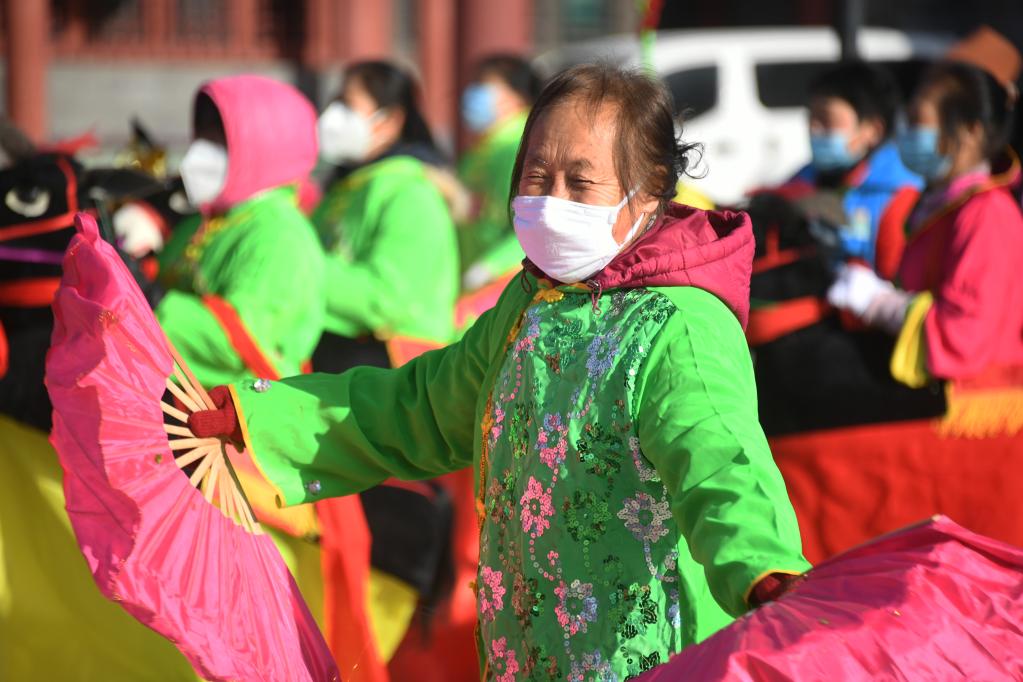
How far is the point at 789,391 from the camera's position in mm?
4781

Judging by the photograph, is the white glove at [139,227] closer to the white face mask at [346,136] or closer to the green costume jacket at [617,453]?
the white face mask at [346,136]

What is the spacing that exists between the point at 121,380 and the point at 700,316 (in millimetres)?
931

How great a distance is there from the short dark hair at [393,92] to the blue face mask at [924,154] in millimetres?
1870

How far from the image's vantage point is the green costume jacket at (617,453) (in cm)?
232

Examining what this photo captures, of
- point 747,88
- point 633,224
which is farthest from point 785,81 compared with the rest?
point 633,224

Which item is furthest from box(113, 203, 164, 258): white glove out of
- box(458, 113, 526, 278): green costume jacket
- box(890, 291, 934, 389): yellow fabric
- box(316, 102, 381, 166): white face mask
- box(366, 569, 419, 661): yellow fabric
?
box(890, 291, 934, 389): yellow fabric

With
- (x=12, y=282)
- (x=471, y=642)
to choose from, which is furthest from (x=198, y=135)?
(x=471, y=642)

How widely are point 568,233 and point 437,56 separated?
13.7 m

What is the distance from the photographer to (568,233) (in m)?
2.55

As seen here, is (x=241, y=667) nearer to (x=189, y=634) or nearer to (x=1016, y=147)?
(x=189, y=634)

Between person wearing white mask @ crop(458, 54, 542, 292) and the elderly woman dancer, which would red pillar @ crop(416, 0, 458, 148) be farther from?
the elderly woman dancer

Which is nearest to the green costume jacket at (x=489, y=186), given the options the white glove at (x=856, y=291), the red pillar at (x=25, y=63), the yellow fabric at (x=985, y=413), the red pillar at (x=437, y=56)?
the white glove at (x=856, y=291)

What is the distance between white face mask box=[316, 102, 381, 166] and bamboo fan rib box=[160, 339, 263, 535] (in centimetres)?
335

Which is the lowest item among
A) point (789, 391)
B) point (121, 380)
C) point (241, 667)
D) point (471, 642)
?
point (471, 642)
